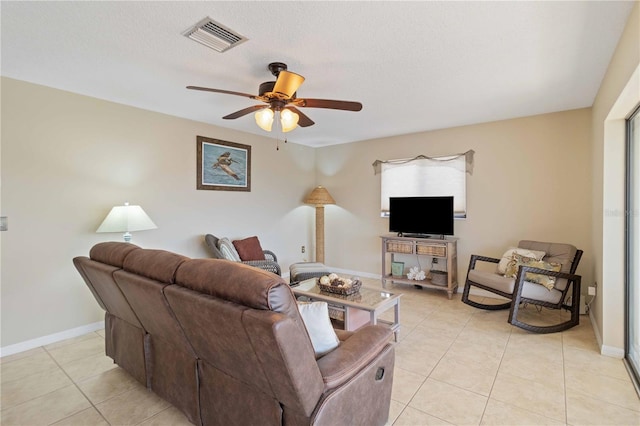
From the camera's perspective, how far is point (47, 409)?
6.73 ft

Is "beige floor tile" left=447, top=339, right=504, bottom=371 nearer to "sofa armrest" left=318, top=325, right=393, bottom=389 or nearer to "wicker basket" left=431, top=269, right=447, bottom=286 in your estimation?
"sofa armrest" left=318, top=325, right=393, bottom=389

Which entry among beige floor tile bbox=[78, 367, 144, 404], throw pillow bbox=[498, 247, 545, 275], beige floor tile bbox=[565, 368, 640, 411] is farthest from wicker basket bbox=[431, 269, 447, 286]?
beige floor tile bbox=[78, 367, 144, 404]

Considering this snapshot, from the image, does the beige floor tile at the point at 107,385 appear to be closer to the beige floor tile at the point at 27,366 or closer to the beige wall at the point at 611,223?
the beige floor tile at the point at 27,366

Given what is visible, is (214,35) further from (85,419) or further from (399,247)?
(399,247)

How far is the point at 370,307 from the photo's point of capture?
263 centimetres

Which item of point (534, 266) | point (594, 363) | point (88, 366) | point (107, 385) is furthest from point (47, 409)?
point (534, 266)

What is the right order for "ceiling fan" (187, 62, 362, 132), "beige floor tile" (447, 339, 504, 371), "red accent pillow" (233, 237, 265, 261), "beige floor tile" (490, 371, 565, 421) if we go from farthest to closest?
"red accent pillow" (233, 237, 265, 261) < "beige floor tile" (447, 339, 504, 371) < "ceiling fan" (187, 62, 362, 132) < "beige floor tile" (490, 371, 565, 421)

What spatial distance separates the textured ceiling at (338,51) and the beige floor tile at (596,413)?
95.7 inches

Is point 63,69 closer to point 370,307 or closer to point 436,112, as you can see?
point 370,307

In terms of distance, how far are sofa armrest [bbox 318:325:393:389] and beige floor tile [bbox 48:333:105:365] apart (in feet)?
8.36

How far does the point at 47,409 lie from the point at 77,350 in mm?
947

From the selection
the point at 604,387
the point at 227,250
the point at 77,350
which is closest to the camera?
the point at 604,387

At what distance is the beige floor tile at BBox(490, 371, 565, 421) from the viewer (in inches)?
77.5

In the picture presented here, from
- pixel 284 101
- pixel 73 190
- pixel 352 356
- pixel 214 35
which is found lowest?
pixel 352 356
